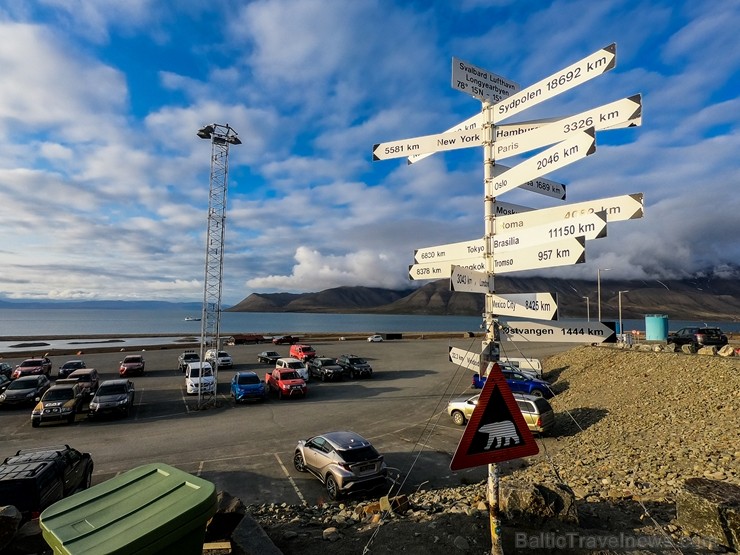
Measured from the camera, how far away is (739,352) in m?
21.2

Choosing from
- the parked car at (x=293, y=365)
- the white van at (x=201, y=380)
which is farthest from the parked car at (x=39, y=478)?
the parked car at (x=293, y=365)

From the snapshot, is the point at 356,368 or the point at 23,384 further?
the point at 356,368

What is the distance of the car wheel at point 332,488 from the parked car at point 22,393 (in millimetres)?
20799

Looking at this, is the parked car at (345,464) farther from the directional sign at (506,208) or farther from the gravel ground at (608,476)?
the directional sign at (506,208)

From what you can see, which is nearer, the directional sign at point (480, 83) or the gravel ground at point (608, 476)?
the gravel ground at point (608, 476)

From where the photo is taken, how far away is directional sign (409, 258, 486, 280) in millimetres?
5957

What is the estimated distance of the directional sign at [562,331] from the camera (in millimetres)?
5066

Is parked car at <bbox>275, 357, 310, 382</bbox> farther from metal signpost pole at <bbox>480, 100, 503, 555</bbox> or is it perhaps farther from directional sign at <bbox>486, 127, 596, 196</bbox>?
directional sign at <bbox>486, 127, 596, 196</bbox>

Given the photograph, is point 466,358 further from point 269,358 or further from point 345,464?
point 269,358

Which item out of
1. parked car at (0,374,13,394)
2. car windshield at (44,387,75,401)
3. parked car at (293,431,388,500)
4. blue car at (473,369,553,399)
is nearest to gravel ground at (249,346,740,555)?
parked car at (293,431,388,500)

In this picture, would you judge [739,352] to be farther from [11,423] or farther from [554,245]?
[11,423]

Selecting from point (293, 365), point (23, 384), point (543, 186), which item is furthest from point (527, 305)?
point (23, 384)

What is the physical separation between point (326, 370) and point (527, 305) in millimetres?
26731

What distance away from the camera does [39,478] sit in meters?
8.52
